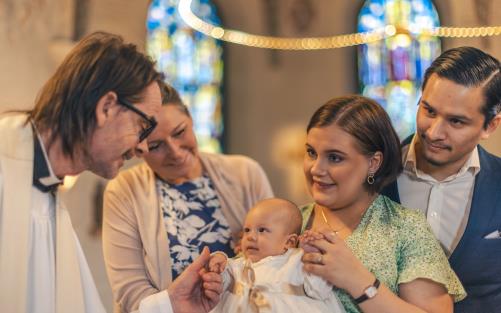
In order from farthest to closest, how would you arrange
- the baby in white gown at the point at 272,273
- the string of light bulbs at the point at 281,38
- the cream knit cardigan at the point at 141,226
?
the string of light bulbs at the point at 281,38
the cream knit cardigan at the point at 141,226
the baby in white gown at the point at 272,273

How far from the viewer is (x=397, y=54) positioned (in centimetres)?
871

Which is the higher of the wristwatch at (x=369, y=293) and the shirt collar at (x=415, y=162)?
the shirt collar at (x=415, y=162)

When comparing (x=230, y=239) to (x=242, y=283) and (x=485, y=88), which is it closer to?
(x=242, y=283)

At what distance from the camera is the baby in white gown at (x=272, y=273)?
244 cm

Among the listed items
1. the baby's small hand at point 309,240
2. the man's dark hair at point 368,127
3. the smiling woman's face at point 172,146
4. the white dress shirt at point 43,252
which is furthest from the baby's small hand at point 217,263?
the smiling woman's face at point 172,146

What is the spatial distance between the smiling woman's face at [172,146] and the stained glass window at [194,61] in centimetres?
529

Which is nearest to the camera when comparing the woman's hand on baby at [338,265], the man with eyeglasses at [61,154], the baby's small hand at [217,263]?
the man with eyeglasses at [61,154]

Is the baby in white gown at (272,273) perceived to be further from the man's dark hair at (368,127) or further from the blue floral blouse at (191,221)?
the blue floral blouse at (191,221)

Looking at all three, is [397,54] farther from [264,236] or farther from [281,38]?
[264,236]

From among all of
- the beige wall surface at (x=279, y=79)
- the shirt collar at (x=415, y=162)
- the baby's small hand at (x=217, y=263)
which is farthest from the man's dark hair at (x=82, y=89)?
the beige wall surface at (x=279, y=79)

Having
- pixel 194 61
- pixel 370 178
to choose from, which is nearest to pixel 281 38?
pixel 194 61

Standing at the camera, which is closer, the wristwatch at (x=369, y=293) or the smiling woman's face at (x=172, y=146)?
the wristwatch at (x=369, y=293)

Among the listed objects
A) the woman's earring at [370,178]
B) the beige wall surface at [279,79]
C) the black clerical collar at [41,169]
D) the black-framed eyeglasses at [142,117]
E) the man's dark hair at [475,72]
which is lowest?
the beige wall surface at [279,79]

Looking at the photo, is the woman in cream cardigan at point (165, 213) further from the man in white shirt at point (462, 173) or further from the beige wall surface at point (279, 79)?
the beige wall surface at point (279, 79)
